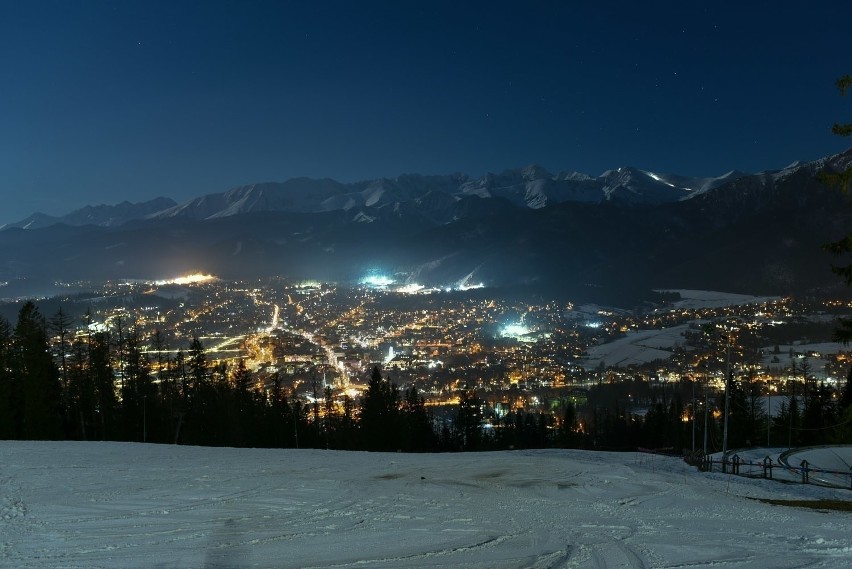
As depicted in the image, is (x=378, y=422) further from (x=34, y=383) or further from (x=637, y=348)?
(x=637, y=348)

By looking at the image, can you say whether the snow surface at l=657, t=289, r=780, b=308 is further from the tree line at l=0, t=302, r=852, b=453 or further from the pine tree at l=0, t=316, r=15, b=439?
the pine tree at l=0, t=316, r=15, b=439

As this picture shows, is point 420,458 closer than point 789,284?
Yes

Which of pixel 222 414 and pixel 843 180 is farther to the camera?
pixel 222 414

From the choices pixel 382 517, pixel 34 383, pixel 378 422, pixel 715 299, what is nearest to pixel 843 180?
pixel 382 517

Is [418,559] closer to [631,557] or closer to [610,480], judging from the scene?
[631,557]

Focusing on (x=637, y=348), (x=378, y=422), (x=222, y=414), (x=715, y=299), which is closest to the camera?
(x=222, y=414)

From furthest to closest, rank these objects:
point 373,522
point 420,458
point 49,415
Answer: point 49,415 → point 420,458 → point 373,522

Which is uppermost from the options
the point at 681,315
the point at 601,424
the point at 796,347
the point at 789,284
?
the point at 789,284

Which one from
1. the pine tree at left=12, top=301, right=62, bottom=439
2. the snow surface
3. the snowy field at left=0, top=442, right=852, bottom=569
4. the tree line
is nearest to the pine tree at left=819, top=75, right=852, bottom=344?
→ the snowy field at left=0, top=442, right=852, bottom=569

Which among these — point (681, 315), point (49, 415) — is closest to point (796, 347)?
point (681, 315)
